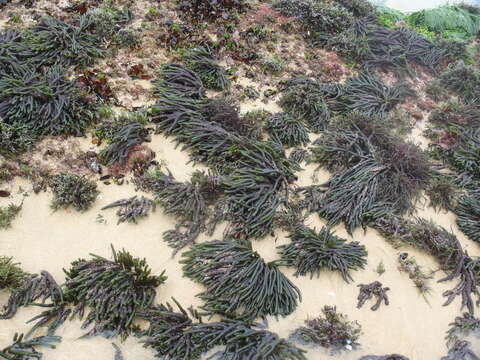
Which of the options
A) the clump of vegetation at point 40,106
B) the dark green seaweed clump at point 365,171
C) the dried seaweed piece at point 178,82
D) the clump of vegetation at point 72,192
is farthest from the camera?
the dried seaweed piece at point 178,82

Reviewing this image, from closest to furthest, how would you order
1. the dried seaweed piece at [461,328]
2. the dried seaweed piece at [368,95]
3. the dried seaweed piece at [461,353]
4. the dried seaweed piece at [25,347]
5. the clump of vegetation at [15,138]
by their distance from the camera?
the dried seaweed piece at [25,347] → the dried seaweed piece at [461,353] → the dried seaweed piece at [461,328] → the clump of vegetation at [15,138] → the dried seaweed piece at [368,95]

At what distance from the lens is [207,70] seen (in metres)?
7.61

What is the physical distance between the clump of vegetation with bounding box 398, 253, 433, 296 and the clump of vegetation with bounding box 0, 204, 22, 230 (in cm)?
581

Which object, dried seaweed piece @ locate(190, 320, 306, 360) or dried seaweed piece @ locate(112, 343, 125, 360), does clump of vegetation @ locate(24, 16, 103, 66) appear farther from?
dried seaweed piece @ locate(190, 320, 306, 360)

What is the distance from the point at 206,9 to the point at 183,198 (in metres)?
5.62

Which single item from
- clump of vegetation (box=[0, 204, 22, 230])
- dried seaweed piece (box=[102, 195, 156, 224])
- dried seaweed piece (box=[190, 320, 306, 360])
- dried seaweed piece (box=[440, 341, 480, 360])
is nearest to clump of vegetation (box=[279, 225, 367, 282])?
dried seaweed piece (box=[190, 320, 306, 360])

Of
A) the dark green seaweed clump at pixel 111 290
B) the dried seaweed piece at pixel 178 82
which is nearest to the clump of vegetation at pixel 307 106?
the dried seaweed piece at pixel 178 82

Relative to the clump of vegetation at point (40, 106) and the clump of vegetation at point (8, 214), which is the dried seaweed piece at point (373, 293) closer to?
the clump of vegetation at point (8, 214)

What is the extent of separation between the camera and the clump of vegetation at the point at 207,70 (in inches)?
296

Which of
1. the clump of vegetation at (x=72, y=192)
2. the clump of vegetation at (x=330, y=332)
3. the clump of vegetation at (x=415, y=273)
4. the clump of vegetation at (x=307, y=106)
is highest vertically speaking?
the clump of vegetation at (x=307, y=106)

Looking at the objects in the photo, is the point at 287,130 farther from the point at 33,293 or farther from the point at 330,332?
the point at 33,293

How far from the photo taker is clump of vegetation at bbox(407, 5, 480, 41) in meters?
11.7

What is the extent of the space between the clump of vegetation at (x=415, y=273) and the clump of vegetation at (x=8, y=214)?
5.81 meters

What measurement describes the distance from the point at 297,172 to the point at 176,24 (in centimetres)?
462
